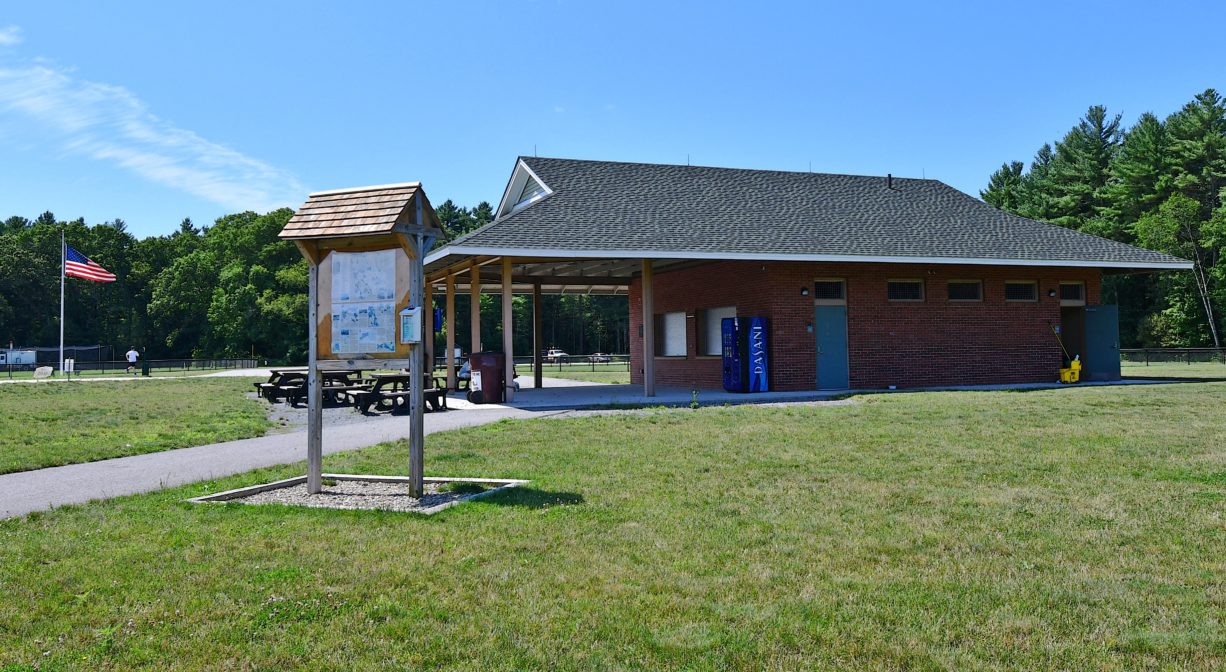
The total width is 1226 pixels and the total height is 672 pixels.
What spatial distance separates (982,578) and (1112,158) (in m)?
72.1

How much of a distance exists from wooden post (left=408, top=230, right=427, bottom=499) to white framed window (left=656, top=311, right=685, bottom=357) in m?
18.1

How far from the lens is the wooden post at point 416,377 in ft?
25.2

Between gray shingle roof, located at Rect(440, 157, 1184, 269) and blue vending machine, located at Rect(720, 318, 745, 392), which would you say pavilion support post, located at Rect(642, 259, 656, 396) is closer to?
gray shingle roof, located at Rect(440, 157, 1184, 269)

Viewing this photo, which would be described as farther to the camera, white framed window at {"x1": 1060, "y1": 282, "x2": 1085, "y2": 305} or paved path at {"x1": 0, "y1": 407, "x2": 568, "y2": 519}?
white framed window at {"x1": 1060, "y1": 282, "x2": 1085, "y2": 305}

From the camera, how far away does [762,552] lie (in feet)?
17.6

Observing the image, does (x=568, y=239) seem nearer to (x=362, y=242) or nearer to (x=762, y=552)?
(x=362, y=242)

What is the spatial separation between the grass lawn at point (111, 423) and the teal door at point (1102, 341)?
863 inches

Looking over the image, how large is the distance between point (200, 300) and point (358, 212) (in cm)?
7305

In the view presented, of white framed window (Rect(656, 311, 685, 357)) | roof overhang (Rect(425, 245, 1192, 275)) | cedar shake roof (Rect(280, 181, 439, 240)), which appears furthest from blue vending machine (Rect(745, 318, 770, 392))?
cedar shake roof (Rect(280, 181, 439, 240))

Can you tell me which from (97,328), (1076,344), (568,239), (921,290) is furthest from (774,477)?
(97,328)

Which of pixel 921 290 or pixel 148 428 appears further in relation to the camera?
pixel 921 290

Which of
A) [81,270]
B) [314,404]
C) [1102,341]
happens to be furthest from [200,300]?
[314,404]

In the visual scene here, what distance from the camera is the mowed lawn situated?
3.80 meters

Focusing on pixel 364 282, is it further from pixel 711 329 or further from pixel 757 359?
pixel 711 329
